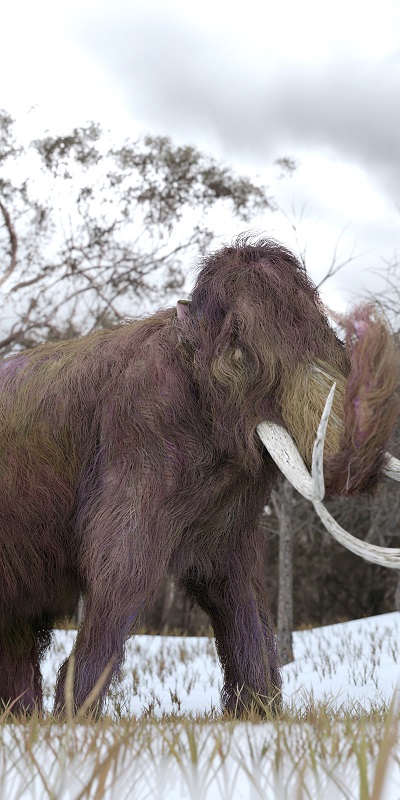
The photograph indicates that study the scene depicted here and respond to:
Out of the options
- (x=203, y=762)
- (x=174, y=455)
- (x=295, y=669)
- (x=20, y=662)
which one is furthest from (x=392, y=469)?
(x=295, y=669)

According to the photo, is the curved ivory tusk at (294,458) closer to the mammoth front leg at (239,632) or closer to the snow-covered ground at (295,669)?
the mammoth front leg at (239,632)

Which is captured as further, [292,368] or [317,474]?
[292,368]

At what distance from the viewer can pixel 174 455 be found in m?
3.37

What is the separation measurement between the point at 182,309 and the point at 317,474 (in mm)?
1144

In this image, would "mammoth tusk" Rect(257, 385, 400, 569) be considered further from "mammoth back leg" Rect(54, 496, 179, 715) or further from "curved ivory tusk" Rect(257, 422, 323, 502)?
"mammoth back leg" Rect(54, 496, 179, 715)

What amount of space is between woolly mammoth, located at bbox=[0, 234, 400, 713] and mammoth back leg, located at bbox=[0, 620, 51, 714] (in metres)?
0.02

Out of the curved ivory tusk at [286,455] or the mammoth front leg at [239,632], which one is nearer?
the curved ivory tusk at [286,455]

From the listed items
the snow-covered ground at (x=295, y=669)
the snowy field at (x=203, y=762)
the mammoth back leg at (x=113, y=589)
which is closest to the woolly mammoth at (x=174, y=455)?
the mammoth back leg at (x=113, y=589)

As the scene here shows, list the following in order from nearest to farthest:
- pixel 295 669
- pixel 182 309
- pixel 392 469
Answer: pixel 392 469
pixel 182 309
pixel 295 669

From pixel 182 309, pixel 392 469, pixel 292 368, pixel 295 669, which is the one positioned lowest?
pixel 295 669

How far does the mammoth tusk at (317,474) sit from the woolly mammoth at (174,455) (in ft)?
0.04

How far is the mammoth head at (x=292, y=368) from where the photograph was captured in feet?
9.04

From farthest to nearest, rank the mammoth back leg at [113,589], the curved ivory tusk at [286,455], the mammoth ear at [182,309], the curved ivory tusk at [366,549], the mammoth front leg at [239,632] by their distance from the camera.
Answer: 1. the mammoth front leg at [239,632]
2. the mammoth ear at [182,309]
3. the mammoth back leg at [113,589]
4. the curved ivory tusk at [286,455]
5. the curved ivory tusk at [366,549]

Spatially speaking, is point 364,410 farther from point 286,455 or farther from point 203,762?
point 203,762
